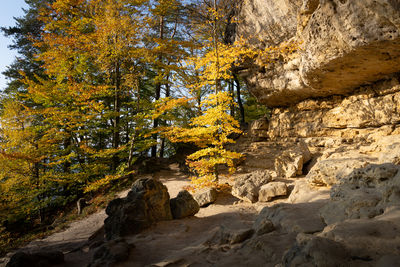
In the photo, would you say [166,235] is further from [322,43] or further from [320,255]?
[322,43]

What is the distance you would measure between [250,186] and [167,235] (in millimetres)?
3635

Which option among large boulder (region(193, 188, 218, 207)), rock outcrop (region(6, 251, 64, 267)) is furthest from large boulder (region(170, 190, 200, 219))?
rock outcrop (region(6, 251, 64, 267))

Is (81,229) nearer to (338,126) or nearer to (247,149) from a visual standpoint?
(247,149)

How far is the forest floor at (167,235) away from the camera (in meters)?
3.98

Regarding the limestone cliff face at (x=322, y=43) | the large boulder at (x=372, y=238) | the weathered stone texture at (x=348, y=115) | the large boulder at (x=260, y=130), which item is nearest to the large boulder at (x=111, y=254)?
the large boulder at (x=372, y=238)

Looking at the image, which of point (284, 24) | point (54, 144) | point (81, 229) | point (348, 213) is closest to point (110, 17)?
point (54, 144)

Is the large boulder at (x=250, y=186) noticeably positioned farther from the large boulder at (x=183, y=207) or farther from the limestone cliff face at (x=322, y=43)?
the limestone cliff face at (x=322, y=43)

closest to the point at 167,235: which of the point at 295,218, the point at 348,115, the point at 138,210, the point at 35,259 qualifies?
the point at 138,210

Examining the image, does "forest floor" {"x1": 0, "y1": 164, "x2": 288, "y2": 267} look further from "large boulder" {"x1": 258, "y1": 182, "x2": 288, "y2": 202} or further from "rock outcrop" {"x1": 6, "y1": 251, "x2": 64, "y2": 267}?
"large boulder" {"x1": 258, "y1": 182, "x2": 288, "y2": 202}

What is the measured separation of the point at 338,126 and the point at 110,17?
13.2 m

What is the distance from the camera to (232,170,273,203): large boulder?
23.2 ft

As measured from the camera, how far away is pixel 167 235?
5070mm

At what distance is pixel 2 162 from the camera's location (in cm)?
834

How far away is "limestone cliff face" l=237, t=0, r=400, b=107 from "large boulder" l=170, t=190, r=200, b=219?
774 cm
